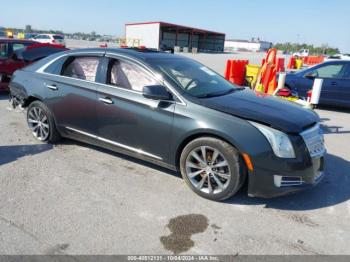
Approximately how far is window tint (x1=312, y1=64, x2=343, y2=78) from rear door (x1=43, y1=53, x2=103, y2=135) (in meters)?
7.19

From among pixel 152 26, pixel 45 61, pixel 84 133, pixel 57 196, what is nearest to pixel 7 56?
pixel 45 61

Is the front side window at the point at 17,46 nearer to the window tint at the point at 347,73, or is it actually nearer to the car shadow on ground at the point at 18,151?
the car shadow on ground at the point at 18,151

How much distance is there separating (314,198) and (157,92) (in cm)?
227

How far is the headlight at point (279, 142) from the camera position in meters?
3.36

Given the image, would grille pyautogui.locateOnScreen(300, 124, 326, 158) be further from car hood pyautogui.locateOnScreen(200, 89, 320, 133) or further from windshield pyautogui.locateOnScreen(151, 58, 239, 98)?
windshield pyautogui.locateOnScreen(151, 58, 239, 98)

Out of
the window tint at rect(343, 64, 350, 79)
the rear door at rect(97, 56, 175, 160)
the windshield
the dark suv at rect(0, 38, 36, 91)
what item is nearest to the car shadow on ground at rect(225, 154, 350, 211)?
the rear door at rect(97, 56, 175, 160)

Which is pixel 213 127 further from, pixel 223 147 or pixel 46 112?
pixel 46 112

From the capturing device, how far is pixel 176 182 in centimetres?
417

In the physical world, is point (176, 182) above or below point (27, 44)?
below

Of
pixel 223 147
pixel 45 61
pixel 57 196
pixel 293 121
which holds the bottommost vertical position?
pixel 57 196

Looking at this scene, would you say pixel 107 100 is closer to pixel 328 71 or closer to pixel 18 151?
pixel 18 151

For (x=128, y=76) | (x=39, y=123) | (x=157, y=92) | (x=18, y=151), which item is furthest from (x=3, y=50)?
(x=157, y=92)

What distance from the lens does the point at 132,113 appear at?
415 cm

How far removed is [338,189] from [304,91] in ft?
19.9
